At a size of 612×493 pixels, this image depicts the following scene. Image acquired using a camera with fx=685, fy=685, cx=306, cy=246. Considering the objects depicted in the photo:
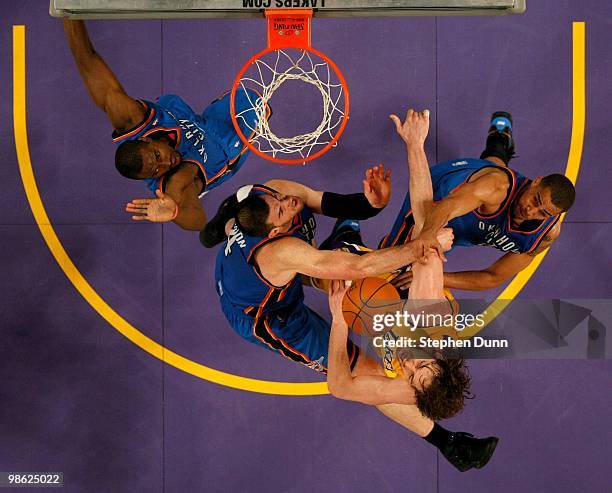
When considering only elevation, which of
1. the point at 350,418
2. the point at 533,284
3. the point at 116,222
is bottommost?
the point at 350,418

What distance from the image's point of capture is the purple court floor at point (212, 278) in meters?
6.34

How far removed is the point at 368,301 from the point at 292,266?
84 centimetres

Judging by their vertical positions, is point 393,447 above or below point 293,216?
below

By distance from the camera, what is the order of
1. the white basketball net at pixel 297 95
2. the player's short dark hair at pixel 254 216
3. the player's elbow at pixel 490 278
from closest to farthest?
Result: 1. the player's short dark hair at pixel 254 216
2. the white basketball net at pixel 297 95
3. the player's elbow at pixel 490 278

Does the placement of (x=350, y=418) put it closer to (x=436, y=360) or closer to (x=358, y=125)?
(x=436, y=360)

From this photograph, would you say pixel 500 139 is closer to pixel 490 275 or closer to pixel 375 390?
pixel 490 275

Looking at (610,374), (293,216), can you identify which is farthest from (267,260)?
(610,374)

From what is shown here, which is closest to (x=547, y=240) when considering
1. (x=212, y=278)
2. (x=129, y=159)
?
(x=212, y=278)

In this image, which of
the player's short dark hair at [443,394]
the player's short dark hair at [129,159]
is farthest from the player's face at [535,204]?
the player's short dark hair at [129,159]

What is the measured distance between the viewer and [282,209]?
5.16 meters

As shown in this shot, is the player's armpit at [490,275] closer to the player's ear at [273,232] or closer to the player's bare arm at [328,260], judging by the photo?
the player's bare arm at [328,260]

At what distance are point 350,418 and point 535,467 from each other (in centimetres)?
176

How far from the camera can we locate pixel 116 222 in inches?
255

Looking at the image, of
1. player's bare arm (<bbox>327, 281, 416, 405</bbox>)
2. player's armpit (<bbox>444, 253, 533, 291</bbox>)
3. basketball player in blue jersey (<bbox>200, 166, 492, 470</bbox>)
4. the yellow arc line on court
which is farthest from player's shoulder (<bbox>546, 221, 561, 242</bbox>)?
player's bare arm (<bbox>327, 281, 416, 405</bbox>)
